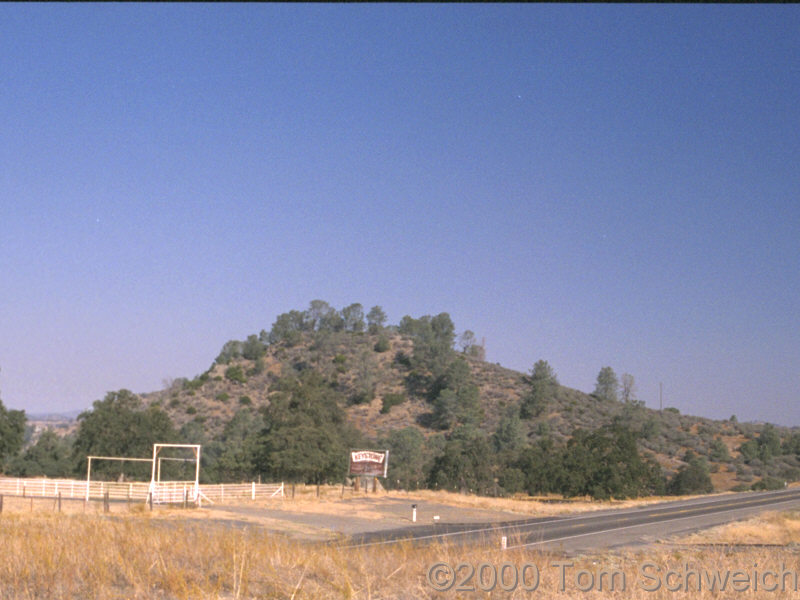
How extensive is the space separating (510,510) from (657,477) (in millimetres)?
25150

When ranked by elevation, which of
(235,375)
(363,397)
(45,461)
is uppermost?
(235,375)

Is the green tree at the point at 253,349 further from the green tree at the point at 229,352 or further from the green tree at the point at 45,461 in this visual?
the green tree at the point at 45,461

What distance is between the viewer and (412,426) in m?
97.9

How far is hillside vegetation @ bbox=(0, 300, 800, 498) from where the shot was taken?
60.6m

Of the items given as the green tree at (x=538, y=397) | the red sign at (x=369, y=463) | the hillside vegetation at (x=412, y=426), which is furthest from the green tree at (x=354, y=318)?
the red sign at (x=369, y=463)

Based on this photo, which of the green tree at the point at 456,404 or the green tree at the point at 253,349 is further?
the green tree at the point at 253,349

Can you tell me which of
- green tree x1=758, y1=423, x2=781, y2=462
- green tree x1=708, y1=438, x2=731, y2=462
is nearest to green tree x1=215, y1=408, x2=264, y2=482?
green tree x1=708, y1=438, x2=731, y2=462

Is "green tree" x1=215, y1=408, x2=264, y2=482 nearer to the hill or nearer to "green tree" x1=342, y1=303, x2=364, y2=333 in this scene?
the hill

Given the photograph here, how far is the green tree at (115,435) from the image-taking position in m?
63.2

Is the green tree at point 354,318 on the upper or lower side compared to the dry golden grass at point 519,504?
upper

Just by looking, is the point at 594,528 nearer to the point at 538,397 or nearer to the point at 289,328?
the point at 538,397

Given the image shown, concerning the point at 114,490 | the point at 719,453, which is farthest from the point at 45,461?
the point at 719,453

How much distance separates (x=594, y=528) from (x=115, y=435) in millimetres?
43735

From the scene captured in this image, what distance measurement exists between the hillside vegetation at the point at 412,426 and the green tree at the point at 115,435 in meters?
0.11
